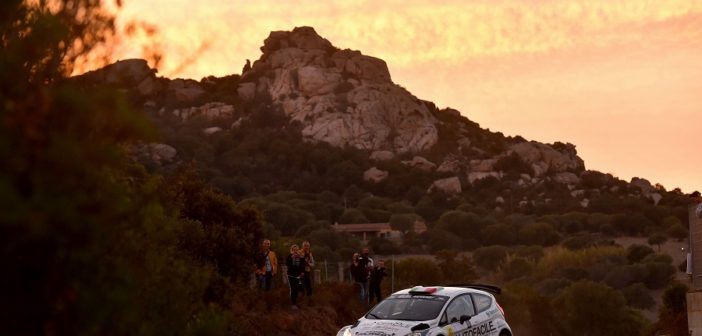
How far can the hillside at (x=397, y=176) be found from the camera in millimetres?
95500

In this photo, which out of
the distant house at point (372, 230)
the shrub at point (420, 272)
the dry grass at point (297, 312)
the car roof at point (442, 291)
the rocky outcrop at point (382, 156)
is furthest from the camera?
the rocky outcrop at point (382, 156)

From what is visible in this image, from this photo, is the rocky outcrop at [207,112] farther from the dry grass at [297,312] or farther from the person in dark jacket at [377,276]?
the person in dark jacket at [377,276]

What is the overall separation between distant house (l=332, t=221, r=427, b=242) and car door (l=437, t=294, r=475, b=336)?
79.2m

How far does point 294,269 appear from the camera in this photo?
29.1 m

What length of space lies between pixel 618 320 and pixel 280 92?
8287 centimetres

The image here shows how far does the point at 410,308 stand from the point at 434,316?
28.5 inches

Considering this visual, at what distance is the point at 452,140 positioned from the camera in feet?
486

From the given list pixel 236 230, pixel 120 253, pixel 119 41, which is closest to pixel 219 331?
pixel 120 253

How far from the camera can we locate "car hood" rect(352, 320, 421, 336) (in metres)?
21.1

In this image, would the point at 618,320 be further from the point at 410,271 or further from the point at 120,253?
the point at 120,253

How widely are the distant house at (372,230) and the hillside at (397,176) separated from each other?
47.6 inches

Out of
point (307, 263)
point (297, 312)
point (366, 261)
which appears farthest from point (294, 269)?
point (366, 261)

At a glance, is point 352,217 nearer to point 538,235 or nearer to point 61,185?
point 538,235

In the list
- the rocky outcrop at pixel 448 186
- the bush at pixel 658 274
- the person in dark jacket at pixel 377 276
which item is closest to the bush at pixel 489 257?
the bush at pixel 658 274
